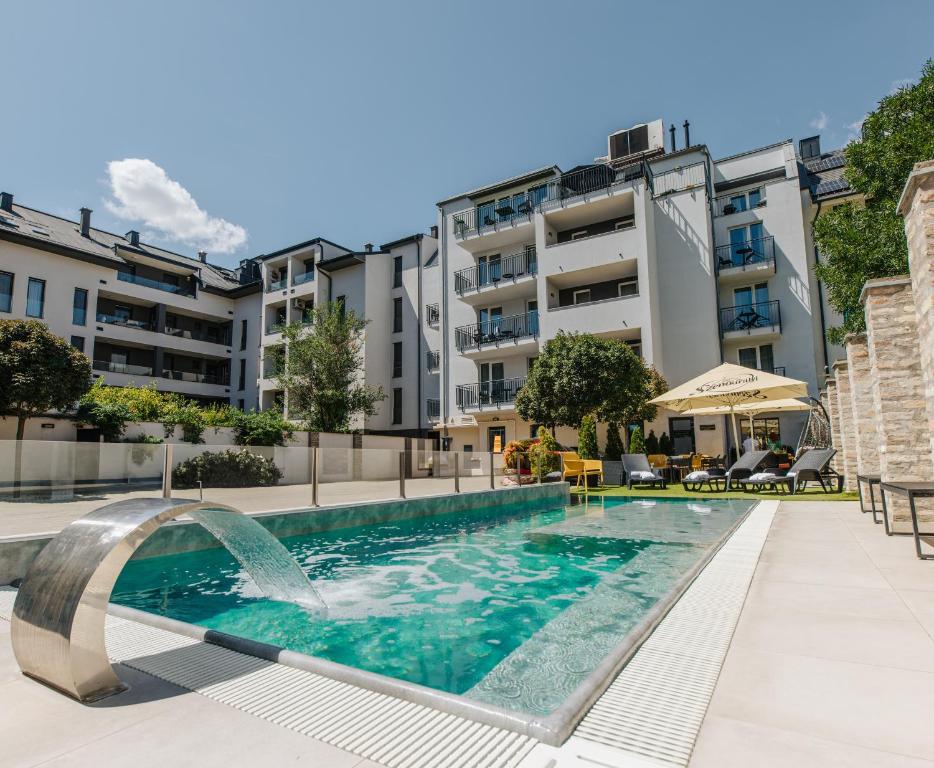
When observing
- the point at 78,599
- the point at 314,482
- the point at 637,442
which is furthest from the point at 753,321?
the point at 78,599

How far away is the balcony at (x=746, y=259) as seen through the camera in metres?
21.0

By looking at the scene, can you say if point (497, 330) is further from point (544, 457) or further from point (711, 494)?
point (711, 494)

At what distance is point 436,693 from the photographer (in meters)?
2.13

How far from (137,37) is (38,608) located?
13.4m

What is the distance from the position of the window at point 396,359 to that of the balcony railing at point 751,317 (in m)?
16.4

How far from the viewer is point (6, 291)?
72.9 feet

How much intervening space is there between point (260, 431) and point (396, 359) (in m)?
12.3

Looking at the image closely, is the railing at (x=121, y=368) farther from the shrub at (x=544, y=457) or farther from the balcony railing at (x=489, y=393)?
the shrub at (x=544, y=457)

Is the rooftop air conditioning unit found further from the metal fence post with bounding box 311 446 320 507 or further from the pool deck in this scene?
the pool deck

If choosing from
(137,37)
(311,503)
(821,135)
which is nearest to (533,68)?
(137,37)

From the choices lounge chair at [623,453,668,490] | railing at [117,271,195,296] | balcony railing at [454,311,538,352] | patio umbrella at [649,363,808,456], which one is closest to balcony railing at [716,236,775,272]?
balcony railing at [454,311,538,352]

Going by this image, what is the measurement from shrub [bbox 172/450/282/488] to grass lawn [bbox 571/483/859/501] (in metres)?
8.30

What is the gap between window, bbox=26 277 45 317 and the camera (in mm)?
22812

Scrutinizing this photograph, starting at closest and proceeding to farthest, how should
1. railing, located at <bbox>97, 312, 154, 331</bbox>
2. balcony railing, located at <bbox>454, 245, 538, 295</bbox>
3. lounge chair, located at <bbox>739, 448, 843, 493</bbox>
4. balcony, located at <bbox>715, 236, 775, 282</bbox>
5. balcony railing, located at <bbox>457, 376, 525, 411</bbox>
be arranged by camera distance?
lounge chair, located at <bbox>739, 448, 843, 493</bbox>
balcony, located at <bbox>715, 236, 775, 282</bbox>
balcony railing, located at <bbox>457, 376, 525, 411</bbox>
balcony railing, located at <bbox>454, 245, 538, 295</bbox>
railing, located at <bbox>97, 312, 154, 331</bbox>
